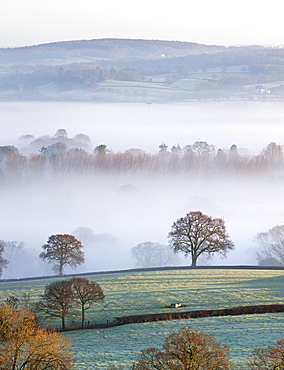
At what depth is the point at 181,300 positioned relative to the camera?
1850 inches

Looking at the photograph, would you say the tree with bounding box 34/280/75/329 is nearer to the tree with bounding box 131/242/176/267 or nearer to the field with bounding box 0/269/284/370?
the field with bounding box 0/269/284/370

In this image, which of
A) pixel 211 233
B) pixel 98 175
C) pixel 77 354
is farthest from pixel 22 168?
pixel 77 354

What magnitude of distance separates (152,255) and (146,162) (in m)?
91.8

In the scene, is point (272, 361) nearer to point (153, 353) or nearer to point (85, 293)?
point (153, 353)

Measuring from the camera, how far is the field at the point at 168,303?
113ft

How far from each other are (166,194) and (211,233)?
111970 mm

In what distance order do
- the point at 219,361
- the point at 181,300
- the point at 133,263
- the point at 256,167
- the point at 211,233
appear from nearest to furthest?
the point at 219,361, the point at 181,300, the point at 211,233, the point at 133,263, the point at 256,167

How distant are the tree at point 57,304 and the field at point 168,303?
2373 millimetres

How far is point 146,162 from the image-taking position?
192m

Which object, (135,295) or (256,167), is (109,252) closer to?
(135,295)

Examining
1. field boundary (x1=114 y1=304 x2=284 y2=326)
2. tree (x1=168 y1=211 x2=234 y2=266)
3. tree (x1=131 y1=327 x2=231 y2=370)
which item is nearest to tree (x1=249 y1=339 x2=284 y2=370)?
tree (x1=131 y1=327 x2=231 y2=370)

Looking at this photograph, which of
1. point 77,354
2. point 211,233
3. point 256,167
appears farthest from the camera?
point 256,167

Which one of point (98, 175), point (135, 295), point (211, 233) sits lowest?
point (135, 295)

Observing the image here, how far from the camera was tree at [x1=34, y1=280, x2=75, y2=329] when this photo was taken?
42312 millimetres
